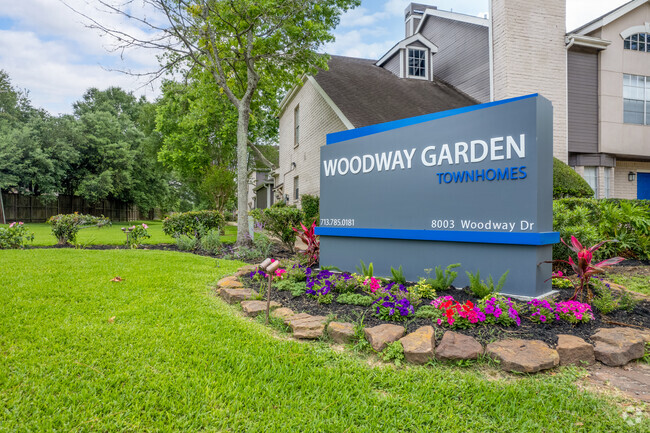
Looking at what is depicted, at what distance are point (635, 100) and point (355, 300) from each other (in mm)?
14618

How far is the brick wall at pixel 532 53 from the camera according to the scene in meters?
11.5

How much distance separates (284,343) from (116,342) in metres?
1.31

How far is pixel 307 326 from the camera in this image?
3.20 meters

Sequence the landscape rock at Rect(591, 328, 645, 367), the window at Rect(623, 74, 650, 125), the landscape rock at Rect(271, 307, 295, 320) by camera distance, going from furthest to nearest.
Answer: the window at Rect(623, 74, 650, 125), the landscape rock at Rect(271, 307, 295, 320), the landscape rock at Rect(591, 328, 645, 367)

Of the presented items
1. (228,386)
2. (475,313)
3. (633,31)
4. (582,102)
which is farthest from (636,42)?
(228,386)

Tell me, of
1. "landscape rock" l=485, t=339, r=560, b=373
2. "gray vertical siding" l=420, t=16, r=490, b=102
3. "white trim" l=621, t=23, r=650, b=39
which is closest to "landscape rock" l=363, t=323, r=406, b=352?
"landscape rock" l=485, t=339, r=560, b=373

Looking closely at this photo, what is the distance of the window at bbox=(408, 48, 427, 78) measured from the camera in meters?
14.6

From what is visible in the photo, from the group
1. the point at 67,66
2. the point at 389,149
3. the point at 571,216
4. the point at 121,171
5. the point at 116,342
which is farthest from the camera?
the point at 121,171

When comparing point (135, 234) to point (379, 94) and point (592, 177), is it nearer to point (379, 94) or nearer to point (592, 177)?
point (379, 94)

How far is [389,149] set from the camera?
4914mm

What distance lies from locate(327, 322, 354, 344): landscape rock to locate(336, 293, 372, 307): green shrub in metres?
0.62

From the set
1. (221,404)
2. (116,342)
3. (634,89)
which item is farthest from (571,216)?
(634,89)

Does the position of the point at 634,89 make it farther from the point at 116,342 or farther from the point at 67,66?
the point at 67,66

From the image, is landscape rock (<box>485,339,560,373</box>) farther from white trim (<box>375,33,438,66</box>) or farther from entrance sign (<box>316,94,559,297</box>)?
white trim (<box>375,33,438,66</box>)
